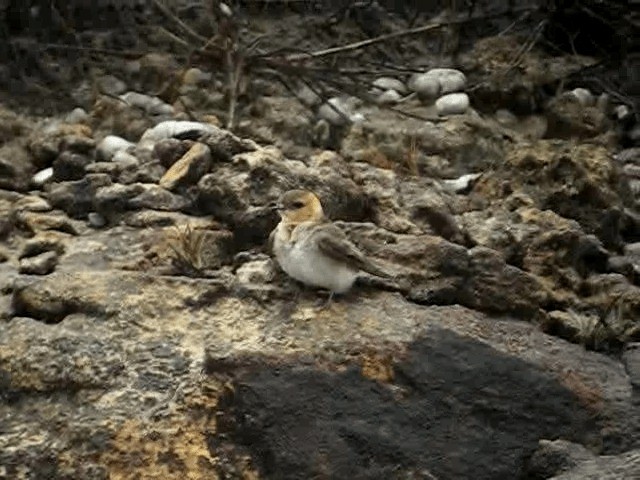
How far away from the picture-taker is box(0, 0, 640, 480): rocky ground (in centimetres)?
405

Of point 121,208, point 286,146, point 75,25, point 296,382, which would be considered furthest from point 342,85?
point 296,382

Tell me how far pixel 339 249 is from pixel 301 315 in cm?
27

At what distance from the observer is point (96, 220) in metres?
5.26

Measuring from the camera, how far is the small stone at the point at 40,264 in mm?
4766

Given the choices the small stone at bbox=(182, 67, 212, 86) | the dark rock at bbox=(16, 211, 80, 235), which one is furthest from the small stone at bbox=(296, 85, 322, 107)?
the dark rock at bbox=(16, 211, 80, 235)

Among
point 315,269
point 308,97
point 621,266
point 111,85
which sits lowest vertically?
point 111,85

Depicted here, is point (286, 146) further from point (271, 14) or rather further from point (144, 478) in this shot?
point (144, 478)

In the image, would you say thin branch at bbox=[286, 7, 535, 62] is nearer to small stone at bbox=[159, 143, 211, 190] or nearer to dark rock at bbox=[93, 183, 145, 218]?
small stone at bbox=[159, 143, 211, 190]

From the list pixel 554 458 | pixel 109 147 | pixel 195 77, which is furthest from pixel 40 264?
pixel 195 77

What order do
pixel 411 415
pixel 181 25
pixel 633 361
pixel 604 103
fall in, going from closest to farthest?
pixel 411 415 → pixel 633 361 → pixel 181 25 → pixel 604 103

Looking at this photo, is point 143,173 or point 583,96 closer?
point 143,173

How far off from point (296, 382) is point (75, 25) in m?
4.15

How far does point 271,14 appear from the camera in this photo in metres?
8.29

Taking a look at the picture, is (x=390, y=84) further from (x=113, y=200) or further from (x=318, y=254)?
(x=318, y=254)
